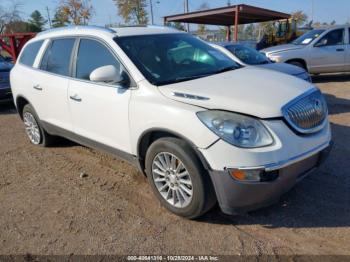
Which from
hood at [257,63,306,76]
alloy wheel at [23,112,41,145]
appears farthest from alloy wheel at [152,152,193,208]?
hood at [257,63,306,76]

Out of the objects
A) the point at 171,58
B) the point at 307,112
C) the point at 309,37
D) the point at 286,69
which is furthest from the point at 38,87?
the point at 309,37

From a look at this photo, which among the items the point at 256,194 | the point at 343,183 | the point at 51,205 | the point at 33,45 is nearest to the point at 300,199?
the point at 343,183

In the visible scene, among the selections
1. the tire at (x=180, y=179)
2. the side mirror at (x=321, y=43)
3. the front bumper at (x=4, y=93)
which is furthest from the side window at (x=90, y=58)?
the side mirror at (x=321, y=43)

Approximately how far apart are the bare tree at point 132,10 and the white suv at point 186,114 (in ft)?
100

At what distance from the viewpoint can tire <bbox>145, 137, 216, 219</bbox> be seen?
299cm

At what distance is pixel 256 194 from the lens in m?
2.83

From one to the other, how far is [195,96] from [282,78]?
110 cm

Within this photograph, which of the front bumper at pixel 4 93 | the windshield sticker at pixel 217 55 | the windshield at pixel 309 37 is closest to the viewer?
the windshield sticker at pixel 217 55

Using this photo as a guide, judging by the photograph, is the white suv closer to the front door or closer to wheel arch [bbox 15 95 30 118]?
the front door

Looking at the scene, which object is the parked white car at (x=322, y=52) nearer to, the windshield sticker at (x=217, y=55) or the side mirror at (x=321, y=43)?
the side mirror at (x=321, y=43)

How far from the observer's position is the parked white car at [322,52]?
10914mm

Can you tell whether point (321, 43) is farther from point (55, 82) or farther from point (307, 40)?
point (55, 82)

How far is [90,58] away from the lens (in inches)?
160

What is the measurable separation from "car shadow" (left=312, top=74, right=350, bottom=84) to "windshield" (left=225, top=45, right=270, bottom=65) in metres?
4.36
